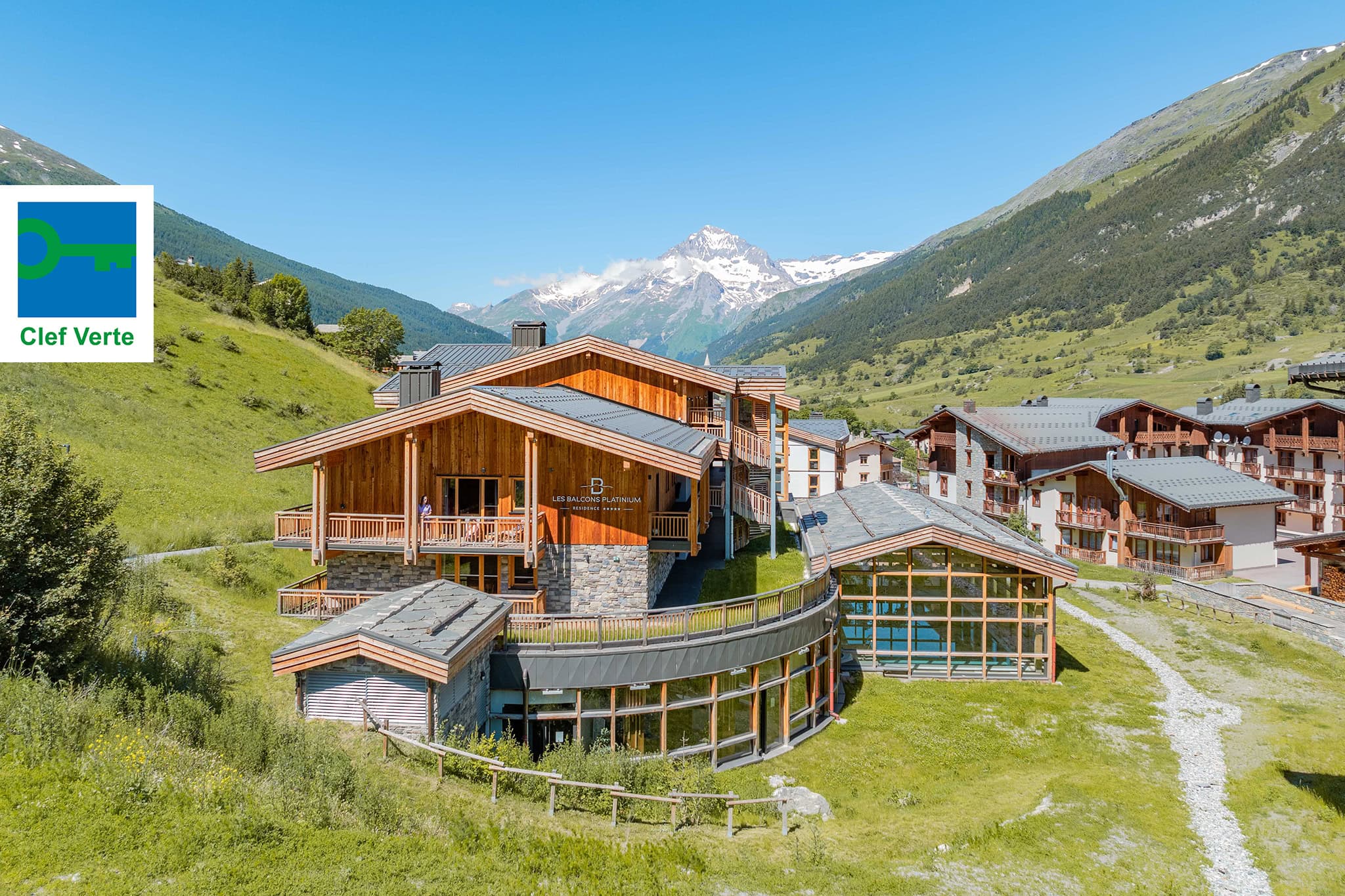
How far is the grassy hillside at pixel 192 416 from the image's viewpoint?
2967 cm

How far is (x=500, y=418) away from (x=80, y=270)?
15659mm

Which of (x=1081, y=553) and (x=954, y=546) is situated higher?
(x=954, y=546)

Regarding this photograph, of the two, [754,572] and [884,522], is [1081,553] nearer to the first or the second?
[884,522]

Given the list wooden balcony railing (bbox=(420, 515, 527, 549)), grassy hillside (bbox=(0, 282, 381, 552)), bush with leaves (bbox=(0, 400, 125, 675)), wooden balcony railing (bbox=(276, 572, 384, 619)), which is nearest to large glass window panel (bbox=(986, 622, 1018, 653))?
wooden balcony railing (bbox=(420, 515, 527, 549))

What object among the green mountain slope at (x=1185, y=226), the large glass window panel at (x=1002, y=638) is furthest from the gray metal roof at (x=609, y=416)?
the green mountain slope at (x=1185, y=226)

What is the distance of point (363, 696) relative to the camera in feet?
44.6

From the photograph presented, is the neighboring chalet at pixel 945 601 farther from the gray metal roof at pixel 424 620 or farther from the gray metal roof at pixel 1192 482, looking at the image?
the gray metal roof at pixel 1192 482

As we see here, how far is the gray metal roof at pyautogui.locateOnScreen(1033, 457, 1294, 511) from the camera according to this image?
40.6 meters

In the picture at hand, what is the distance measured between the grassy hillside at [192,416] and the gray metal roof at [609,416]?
12961 mm

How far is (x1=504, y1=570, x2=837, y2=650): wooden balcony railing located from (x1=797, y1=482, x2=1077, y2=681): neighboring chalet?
5.45 meters

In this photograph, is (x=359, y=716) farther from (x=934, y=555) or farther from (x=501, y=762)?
(x=934, y=555)

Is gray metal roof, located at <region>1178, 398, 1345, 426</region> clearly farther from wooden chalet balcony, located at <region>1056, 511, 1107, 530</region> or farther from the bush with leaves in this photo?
the bush with leaves

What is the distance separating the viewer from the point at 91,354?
38438mm

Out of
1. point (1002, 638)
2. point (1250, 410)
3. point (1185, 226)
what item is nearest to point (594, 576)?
point (1002, 638)
